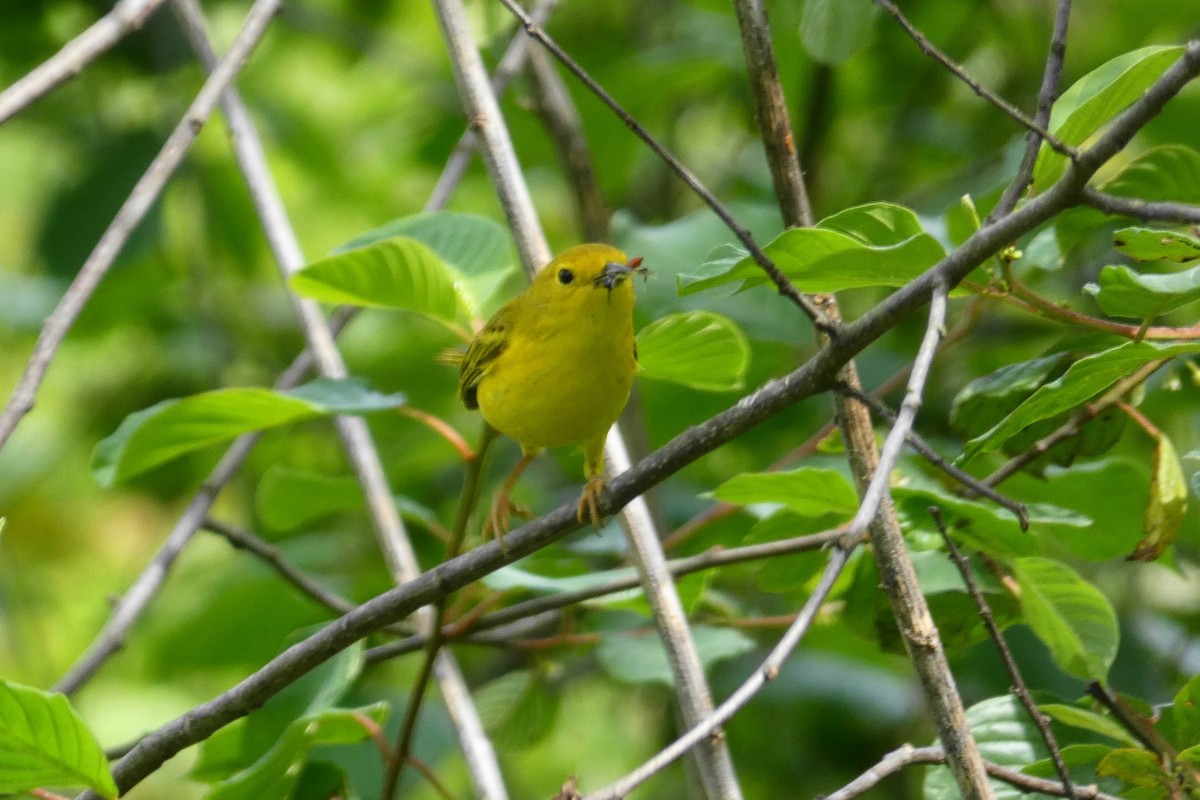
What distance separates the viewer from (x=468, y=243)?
9.64 feet

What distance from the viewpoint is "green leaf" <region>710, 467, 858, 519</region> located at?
7.47 ft

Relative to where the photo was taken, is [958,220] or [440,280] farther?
[440,280]

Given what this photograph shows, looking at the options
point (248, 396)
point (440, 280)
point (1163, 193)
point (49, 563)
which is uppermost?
point (49, 563)

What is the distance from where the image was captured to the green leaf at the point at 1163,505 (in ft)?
7.15

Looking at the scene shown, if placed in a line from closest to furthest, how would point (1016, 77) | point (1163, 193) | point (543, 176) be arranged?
point (1163, 193)
point (1016, 77)
point (543, 176)

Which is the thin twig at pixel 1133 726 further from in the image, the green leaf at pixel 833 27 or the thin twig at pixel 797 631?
the green leaf at pixel 833 27

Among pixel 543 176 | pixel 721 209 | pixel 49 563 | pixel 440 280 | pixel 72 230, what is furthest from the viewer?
pixel 49 563

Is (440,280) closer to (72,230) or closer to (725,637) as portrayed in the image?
(725,637)

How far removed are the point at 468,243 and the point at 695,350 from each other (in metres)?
0.67

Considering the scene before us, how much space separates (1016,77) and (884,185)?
2.42 ft

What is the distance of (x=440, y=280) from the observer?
8.54 ft

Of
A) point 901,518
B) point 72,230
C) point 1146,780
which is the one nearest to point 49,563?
point 72,230

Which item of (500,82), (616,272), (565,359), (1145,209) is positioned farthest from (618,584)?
(500,82)

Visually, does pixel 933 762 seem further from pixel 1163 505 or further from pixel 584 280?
pixel 584 280
